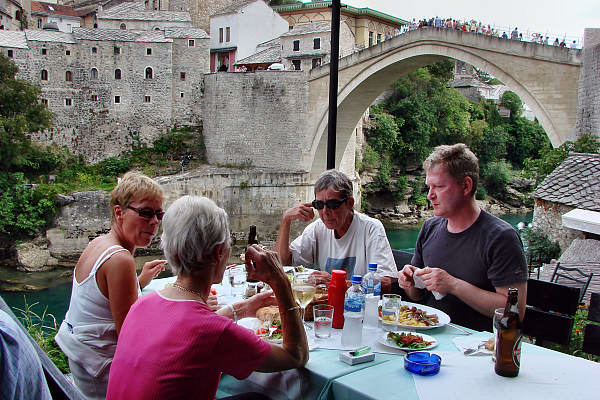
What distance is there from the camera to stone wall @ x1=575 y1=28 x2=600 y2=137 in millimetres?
9336

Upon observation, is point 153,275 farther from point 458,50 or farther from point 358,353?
point 458,50

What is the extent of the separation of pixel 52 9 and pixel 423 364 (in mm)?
33086

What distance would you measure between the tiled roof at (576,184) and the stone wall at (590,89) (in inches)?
69.5

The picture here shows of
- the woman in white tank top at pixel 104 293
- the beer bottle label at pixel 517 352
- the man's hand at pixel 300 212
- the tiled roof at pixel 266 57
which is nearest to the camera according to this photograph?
the beer bottle label at pixel 517 352

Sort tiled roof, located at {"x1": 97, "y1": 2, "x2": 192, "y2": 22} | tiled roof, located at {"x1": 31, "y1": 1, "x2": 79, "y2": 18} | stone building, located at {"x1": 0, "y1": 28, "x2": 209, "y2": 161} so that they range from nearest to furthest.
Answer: stone building, located at {"x1": 0, "y1": 28, "x2": 209, "y2": 161}
tiled roof, located at {"x1": 97, "y1": 2, "x2": 192, "y2": 22}
tiled roof, located at {"x1": 31, "y1": 1, "x2": 79, "y2": 18}

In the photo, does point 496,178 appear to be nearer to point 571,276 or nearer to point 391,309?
point 571,276

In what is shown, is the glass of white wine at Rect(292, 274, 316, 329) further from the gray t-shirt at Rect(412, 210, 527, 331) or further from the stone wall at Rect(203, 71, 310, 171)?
the stone wall at Rect(203, 71, 310, 171)

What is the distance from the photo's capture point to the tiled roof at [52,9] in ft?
96.4

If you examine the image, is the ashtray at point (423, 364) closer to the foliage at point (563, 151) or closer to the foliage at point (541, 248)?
the foliage at point (541, 248)

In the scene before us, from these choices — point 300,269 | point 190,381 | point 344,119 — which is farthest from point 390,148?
point 190,381

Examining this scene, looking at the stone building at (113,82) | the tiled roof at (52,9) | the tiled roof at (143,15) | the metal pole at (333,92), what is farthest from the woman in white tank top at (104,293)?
the tiled roof at (52,9)

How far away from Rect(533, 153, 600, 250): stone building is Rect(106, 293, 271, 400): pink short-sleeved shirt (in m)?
6.18

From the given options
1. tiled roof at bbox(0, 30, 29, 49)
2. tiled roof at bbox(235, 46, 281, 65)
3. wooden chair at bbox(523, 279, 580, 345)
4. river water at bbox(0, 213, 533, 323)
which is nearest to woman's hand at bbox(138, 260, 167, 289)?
wooden chair at bbox(523, 279, 580, 345)

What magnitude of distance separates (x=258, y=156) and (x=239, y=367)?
1690 cm
